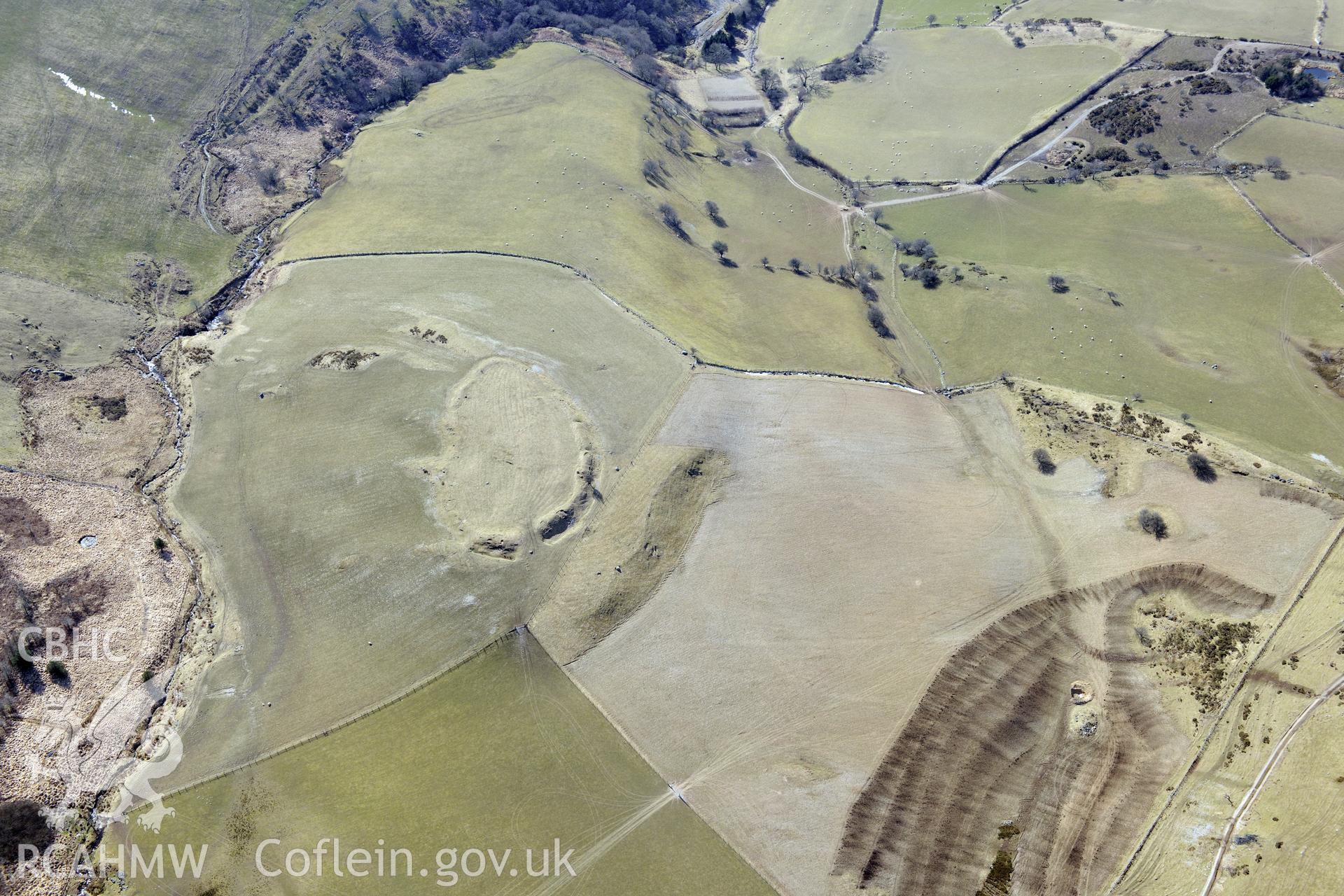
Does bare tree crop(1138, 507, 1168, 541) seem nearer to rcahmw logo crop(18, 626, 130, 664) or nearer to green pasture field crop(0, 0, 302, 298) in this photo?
rcahmw logo crop(18, 626, 130, 664)

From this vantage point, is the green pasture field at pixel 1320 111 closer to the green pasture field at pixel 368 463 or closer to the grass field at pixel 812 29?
the grass field at pixel 812 29

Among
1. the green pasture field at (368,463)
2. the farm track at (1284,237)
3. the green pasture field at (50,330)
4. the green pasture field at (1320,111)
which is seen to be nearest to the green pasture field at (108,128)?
the green pasture field at (50,330)

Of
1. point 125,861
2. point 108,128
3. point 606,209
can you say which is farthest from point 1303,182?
point 108,128

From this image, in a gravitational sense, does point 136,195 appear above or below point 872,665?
above

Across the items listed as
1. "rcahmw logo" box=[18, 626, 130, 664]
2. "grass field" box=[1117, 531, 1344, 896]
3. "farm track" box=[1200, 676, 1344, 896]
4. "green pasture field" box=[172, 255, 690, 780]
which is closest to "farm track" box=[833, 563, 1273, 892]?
"grass field" box=[1117, 531, 1344, 896]

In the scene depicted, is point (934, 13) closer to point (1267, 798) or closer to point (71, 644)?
point (1267, 798)

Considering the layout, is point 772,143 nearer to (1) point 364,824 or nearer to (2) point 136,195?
(2) point 136,195

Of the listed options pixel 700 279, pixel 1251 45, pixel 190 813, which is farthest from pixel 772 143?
pixel 190 813
